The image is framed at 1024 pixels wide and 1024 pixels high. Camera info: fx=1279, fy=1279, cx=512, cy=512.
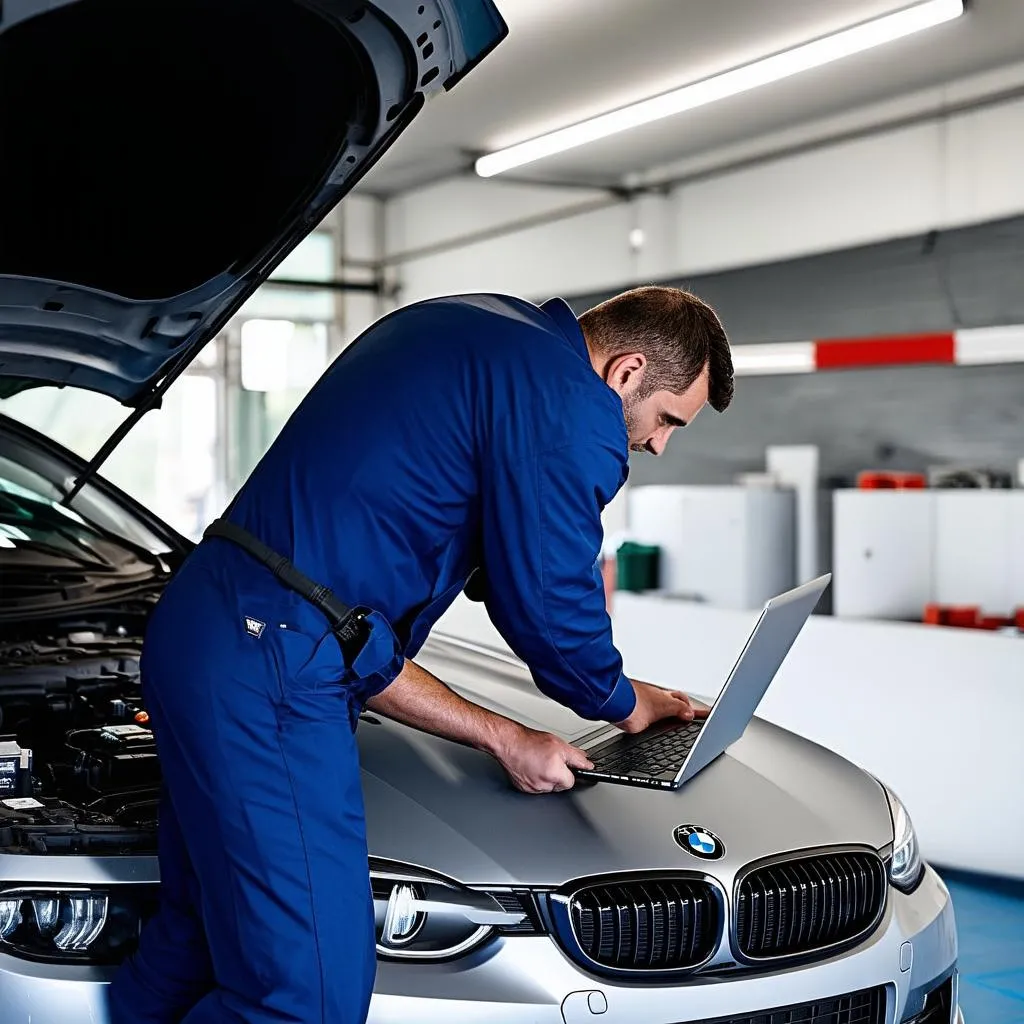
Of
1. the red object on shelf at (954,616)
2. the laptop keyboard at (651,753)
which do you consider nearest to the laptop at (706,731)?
the laptop keyboard at (651,753)

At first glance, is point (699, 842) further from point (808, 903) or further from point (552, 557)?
point (552, 557)

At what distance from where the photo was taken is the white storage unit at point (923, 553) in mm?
5344

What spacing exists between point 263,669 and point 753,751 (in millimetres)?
976

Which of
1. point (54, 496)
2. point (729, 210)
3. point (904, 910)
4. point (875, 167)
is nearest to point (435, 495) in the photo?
point (904, 910)

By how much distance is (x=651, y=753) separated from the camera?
2039mm

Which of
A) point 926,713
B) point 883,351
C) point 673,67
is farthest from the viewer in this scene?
point 883,351

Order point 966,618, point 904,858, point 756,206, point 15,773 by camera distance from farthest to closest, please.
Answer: point 756,206 < point 966,618 < point 904,858 < point 15,773

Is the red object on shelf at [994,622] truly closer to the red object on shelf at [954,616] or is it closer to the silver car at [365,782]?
the red object on shelf at [954,616]

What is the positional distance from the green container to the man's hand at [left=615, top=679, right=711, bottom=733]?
433 cm

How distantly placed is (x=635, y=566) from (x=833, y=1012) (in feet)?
15.9

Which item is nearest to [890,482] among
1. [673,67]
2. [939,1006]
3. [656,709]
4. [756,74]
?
[756,74]

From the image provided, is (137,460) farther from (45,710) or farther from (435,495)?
(435,495)

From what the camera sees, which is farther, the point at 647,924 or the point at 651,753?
the point at 651,753

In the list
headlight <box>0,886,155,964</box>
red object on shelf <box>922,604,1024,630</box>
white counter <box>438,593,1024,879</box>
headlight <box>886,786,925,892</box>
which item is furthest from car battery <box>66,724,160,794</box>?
red object on shelf <box>922,604,1024,630</box>
